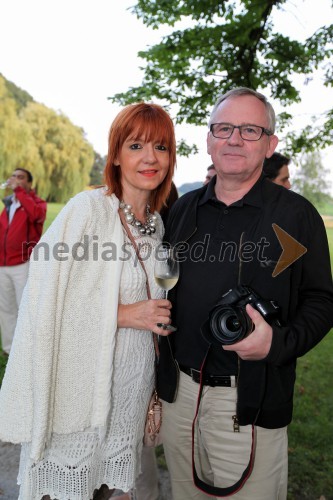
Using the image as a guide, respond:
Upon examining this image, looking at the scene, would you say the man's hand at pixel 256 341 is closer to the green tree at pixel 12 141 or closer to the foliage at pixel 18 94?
the green tree at pixel 12 141

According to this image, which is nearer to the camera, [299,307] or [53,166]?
[299,307]

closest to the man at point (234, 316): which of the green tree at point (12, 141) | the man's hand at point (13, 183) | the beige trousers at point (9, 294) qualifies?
the beige trousers at point (9, 294)

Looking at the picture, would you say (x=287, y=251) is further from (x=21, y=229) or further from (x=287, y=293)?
(x=21, y=229)

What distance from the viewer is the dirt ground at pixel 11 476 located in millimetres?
3001

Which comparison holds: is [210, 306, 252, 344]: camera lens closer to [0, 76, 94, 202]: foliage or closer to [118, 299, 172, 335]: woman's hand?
[118, 299, 172, 335]: woman's hand

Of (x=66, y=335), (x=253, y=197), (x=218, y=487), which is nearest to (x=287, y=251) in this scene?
(x=253, y=197)

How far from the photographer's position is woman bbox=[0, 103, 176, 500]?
1843mm

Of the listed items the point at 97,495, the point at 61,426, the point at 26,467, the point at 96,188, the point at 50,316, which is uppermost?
the point at 96,188

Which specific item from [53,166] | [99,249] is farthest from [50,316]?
[53,166]

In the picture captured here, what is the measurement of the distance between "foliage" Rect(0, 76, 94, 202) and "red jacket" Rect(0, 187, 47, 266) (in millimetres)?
16876

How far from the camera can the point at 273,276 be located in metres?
1.95

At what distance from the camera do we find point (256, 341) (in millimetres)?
1702

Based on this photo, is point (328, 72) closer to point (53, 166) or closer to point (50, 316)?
point (50, 316)

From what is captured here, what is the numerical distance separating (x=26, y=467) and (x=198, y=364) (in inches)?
36.0
